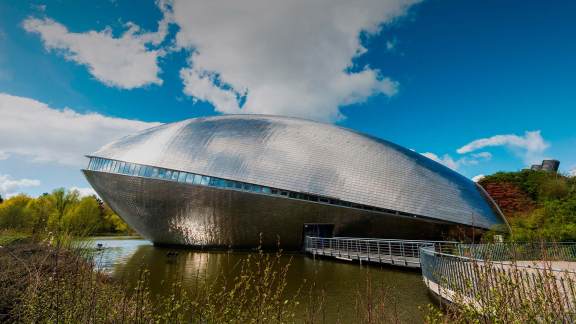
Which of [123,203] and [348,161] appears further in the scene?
[123,203]

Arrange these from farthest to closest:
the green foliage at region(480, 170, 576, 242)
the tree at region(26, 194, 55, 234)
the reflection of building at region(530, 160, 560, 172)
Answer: the reflection of building at region(530, 160, 560, 172)
the green foliage at region(480, 170, 576, 242)
the tree at region(26, 194, 55, 234)

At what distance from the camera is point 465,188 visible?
2878cm

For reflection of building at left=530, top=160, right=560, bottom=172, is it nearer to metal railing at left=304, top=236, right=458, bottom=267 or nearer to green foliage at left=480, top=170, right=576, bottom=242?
green foliage at left=480, top=170, right=576, bottom=242

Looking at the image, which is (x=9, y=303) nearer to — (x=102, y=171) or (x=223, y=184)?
(x=223, y=184)

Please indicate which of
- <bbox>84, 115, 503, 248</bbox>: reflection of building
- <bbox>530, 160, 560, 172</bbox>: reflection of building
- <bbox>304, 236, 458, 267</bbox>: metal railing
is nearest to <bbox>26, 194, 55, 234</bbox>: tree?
<bbox>84, 115, 503, 248</bbox>: reflection of building

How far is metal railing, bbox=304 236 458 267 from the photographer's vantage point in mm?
17781

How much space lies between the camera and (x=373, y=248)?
893 inches

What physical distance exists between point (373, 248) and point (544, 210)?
43.7ft

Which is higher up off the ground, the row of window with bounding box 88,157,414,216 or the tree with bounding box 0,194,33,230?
the row of window with bounding box 88,157,414,216

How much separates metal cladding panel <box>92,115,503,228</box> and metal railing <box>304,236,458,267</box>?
3502mm

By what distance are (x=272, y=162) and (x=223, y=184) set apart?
4368 mm

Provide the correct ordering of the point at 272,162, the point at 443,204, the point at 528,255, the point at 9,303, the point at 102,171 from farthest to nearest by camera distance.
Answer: the point at 102,171 < the point at 272,162 < the point at 443,204 < the point at 528,255 < the point at 9,303

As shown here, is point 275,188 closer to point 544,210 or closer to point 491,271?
point 544,210

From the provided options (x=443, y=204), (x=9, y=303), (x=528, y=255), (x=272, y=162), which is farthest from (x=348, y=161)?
(x=9, y=303)
